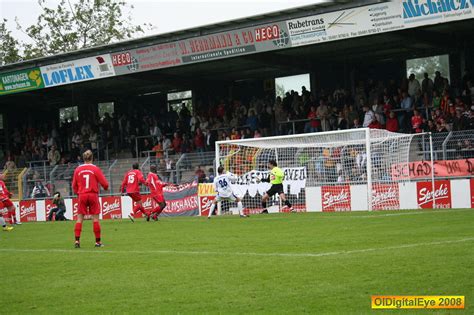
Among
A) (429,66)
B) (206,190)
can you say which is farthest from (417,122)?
(206,190)

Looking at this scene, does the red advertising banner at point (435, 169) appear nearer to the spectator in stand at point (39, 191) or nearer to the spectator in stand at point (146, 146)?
the spectator in stand at point (146, 146)

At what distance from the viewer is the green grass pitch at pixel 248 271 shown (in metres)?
9.01

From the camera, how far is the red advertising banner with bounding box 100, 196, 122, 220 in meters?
35.9

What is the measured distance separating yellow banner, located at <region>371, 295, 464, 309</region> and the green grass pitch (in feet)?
0.42

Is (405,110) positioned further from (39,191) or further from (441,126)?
(39,191)

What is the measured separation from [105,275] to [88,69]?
2662 centimetres

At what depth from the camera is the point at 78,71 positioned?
1494 inches

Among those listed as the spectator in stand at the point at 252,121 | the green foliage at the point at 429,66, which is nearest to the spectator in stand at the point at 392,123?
the green foliage at the point at 429,66

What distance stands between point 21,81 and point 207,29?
40.1 ft

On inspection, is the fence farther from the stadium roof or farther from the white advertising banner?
the stadium roof

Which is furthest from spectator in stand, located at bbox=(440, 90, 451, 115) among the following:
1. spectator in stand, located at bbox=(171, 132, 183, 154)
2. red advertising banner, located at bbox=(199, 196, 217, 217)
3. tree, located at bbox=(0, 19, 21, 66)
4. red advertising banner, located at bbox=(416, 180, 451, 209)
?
tree, located at bbox=(0, 19, 21, 66)

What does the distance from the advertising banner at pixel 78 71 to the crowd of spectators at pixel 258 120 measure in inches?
180

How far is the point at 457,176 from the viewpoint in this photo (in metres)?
26.4

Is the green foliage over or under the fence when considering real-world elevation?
over
